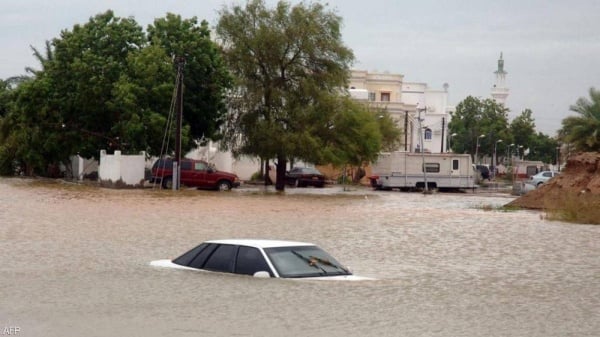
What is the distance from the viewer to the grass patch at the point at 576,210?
3958 cm

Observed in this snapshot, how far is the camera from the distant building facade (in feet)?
335

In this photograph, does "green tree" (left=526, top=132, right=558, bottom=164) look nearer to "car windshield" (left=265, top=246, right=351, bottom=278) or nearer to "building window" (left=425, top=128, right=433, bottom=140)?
"building window" (left=425, top=128, right=433, bottom=140)

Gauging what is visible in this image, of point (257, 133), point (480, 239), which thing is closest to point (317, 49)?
point (257, 133)

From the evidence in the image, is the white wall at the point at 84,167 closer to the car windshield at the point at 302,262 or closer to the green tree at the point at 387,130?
the green tree at the point at 387,130

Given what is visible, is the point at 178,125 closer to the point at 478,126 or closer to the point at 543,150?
the point at 478,126

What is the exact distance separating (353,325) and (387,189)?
5405 centimetres

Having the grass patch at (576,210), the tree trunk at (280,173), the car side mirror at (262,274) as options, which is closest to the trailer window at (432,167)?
the tree trunk at (280,173)

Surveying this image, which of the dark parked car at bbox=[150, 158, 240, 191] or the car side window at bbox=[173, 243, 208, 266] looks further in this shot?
the dark parked car at bbox=[150, 158, 240, 191]

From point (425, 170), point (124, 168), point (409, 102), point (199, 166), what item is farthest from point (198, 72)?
point (409, 102)

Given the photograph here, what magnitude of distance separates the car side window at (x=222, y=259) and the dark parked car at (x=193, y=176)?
39.0 metres

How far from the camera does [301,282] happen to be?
1812cm

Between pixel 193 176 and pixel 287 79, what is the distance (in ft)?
27.9

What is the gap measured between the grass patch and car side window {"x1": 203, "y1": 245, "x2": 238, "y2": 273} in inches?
893
